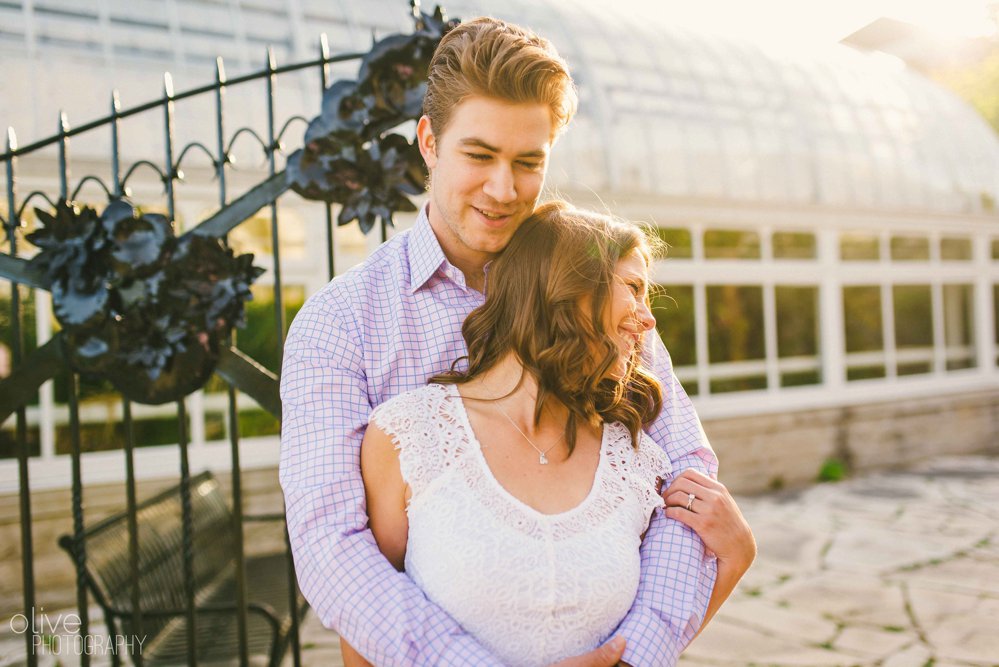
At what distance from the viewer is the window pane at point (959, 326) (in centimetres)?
960

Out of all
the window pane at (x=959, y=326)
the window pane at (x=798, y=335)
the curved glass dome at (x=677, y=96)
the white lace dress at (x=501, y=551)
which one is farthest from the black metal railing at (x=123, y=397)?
the window pane at (x=959, y=326)

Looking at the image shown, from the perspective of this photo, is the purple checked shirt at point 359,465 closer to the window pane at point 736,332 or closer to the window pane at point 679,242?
the window pane at point 679,242

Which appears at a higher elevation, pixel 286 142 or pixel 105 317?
pixel 286 142

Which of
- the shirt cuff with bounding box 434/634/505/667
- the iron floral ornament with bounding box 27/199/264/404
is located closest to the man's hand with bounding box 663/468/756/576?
the shirt cuff with bounding box 434/634/505/667

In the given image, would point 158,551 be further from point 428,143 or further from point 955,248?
point 955,248

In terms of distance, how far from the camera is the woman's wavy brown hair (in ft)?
4.86

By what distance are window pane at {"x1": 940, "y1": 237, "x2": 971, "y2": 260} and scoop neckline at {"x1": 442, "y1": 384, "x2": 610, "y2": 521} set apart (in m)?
9.55

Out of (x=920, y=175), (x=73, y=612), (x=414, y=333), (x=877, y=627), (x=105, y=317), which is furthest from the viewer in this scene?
(x=920, y=175)

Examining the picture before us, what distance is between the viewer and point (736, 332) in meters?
7.95

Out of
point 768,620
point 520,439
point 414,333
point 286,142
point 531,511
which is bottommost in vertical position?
point 768,620

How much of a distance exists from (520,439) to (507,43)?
0.81 meters

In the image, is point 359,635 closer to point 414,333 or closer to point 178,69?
point 414,333

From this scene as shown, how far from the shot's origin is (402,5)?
662 cm

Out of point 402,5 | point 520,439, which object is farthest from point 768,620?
point 402,5
